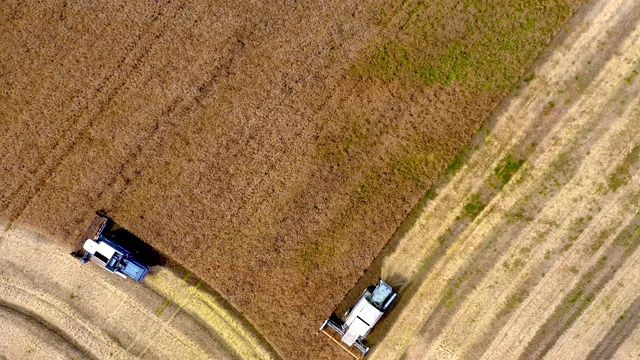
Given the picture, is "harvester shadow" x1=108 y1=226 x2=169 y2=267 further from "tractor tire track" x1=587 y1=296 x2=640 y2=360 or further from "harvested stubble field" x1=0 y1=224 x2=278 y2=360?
"tractor tire track" x1=587 y1=296 x2=640 y2=360

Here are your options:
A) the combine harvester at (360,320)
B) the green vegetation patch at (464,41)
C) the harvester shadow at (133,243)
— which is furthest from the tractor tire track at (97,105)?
the combine harvester at (360,320)

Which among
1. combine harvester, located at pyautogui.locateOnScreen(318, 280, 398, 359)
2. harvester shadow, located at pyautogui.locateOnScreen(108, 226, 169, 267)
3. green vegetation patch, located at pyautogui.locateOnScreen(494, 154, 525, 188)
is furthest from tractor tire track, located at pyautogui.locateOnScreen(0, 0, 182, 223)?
green vegetation patch, located at pyautogui.locateOnScreen(494, 154, 525, 188)

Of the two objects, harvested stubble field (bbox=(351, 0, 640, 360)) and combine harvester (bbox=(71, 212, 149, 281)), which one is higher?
harvested stubble field (bbox=(351, 0, 640, 360))

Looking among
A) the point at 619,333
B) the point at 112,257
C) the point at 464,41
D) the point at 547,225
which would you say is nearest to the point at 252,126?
the point at 112,257

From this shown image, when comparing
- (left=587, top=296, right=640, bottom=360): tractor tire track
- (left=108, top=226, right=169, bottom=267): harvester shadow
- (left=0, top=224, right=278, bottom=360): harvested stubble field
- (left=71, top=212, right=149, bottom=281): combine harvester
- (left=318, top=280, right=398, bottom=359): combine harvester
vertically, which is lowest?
(left=0, top=224, right=278, bottom=360): harvested stubble field

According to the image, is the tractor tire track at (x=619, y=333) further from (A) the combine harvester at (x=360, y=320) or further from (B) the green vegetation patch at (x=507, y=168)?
(A) the combine harvester at (x=360, y=320)

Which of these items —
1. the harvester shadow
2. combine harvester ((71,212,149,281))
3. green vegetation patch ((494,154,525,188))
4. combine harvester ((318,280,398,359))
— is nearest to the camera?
combine harvester ((318,280,398,359))

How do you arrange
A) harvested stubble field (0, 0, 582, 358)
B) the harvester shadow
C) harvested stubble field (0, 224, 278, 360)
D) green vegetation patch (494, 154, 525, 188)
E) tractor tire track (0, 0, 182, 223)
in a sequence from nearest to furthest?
green vegetation patch (494, 154, 525, 188), harvested stubble field (0, 0, 582, 358), tractor tire track (0, 0, 182, 223), the harvester shadow, harvested stubble field (0, 224, 278, 360)
